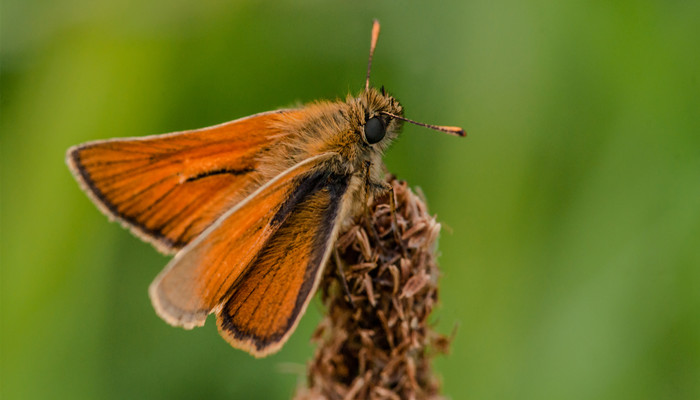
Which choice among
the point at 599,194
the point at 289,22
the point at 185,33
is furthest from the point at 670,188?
the point at 185,33

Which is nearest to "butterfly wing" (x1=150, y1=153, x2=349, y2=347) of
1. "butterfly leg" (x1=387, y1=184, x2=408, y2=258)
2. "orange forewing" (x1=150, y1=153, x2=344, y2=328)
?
"orange forewing" (x1=150, y1=153, x2=344, y2=328)

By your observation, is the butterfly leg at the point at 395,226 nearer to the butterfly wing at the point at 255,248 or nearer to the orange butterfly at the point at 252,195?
the orange butterfly at the point at 252,195

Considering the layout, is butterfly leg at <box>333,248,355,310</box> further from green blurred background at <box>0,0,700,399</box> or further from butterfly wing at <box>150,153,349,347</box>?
green blurred background at <box>0,0,700,399</box>

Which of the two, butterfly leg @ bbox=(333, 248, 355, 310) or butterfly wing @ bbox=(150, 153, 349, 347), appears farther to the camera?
butterfly leg @ bbox=(333, 248, 355, 310)

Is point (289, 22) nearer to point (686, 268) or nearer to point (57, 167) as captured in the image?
point (57, 167)

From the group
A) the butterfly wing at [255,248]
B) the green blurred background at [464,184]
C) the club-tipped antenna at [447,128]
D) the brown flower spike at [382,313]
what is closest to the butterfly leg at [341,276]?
the brown flower spike at [382,313]

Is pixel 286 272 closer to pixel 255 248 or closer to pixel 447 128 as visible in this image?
pixel 255 248
